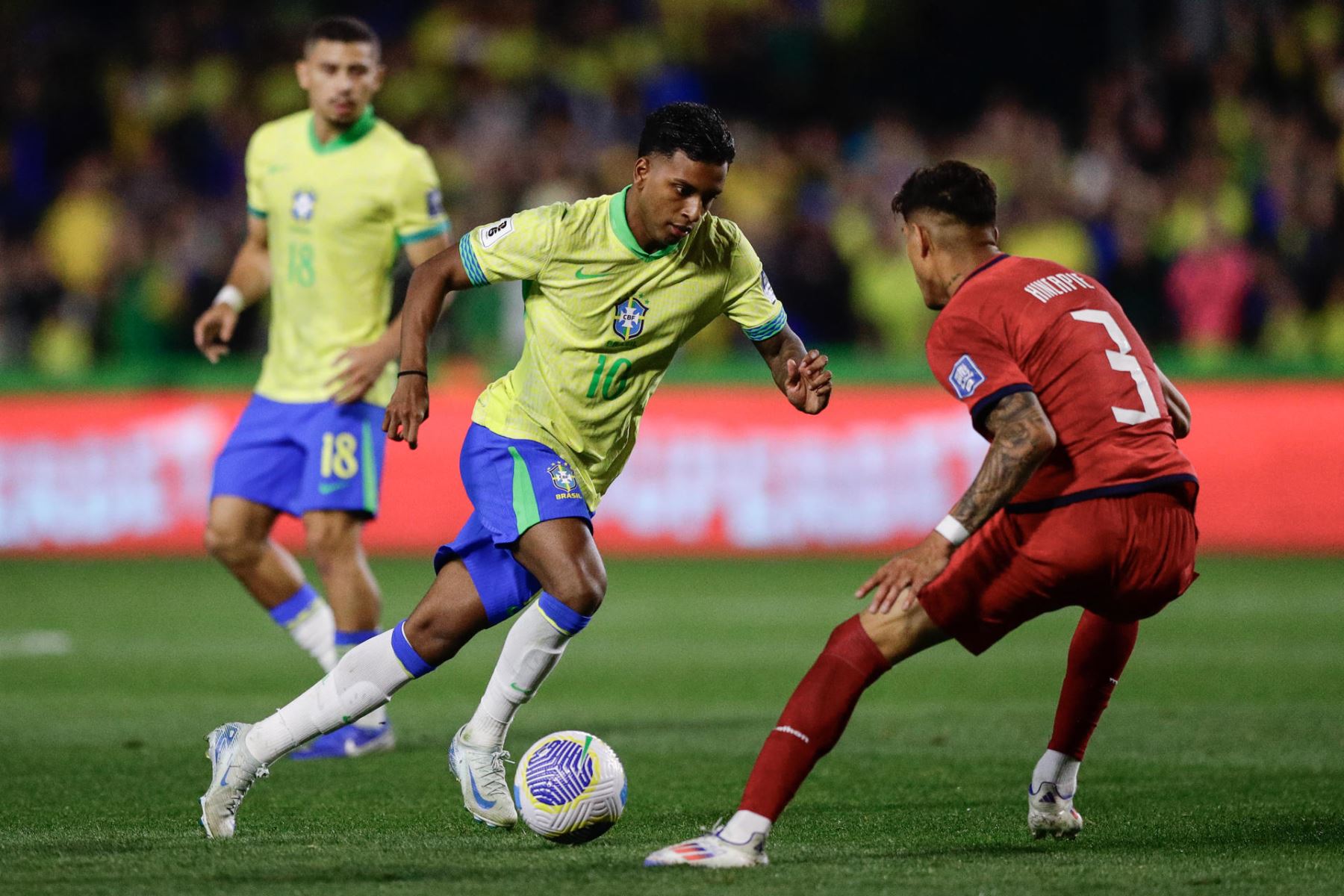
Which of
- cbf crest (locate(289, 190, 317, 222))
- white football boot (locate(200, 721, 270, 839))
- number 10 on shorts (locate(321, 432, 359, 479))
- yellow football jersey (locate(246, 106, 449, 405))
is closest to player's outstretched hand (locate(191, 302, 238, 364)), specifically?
yellow football jersey (locate(246, 106, 449, 405))

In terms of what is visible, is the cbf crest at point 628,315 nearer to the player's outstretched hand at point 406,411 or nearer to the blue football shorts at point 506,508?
the blue football shorts at point 506,508

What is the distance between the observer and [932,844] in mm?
5430

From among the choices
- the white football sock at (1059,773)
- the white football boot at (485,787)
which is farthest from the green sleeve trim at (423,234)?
the white football sock at (1059,773)

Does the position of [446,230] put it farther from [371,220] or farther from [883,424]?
[883,424]

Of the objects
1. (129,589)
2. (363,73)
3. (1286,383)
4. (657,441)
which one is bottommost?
(129,589)

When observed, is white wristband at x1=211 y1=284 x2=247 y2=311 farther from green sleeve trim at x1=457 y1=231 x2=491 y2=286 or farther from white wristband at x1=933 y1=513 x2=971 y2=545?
white wristband at x1=933 y1=513 x2=971 y2=545

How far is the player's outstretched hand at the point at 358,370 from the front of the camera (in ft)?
24.5

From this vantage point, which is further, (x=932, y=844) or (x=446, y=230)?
(x=446, y=230)

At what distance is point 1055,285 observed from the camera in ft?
17.2

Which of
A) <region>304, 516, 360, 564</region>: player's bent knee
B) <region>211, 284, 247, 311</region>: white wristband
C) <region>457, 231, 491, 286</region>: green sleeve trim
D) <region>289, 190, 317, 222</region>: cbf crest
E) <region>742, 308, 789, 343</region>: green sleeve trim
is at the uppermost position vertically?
<region>289, 190, 317, 222</region>: cbf crest

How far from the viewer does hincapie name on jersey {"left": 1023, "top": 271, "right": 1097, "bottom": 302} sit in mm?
5176

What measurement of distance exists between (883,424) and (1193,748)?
7.70 metres

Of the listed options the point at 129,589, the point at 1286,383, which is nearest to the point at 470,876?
the point at 129,589

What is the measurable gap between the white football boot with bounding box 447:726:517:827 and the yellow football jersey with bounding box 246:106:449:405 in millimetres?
2209
